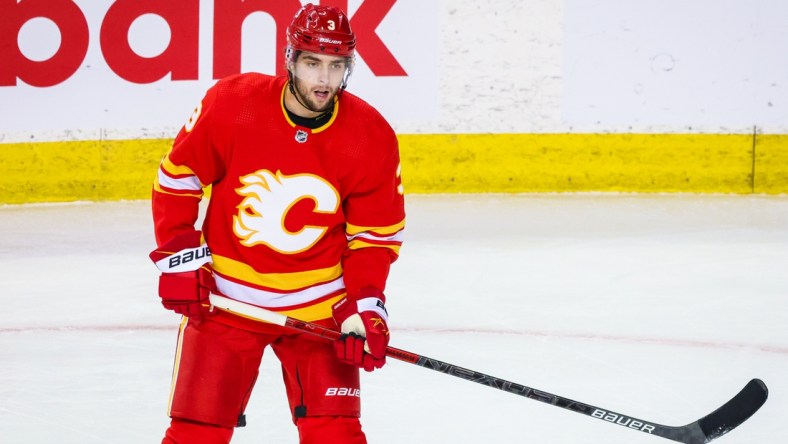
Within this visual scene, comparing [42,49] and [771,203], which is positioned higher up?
[42,49]

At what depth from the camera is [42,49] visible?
587 centimetres

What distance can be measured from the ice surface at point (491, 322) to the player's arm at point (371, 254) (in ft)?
2.16

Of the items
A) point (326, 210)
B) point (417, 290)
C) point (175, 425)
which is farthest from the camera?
point (417, 290)

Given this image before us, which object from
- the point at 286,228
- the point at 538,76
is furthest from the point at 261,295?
the point at 538,76

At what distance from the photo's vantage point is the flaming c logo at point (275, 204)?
7.29 ft

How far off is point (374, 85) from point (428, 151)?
0.48m

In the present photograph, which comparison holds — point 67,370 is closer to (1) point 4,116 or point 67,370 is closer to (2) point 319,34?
(2) point 319,34

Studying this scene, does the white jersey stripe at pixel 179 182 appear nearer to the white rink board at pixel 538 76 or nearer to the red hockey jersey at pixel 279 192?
the red hockey jersey at pixel 279 192

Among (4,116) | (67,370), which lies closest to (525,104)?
(4,116)

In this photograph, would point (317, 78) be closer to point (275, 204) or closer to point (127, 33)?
point (275, 204)

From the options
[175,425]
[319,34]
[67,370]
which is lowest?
[67,370]

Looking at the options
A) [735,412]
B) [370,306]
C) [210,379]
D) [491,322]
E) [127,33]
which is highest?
[127,33]

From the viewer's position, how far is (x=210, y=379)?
2.15 metres

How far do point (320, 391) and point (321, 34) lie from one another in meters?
0.67
